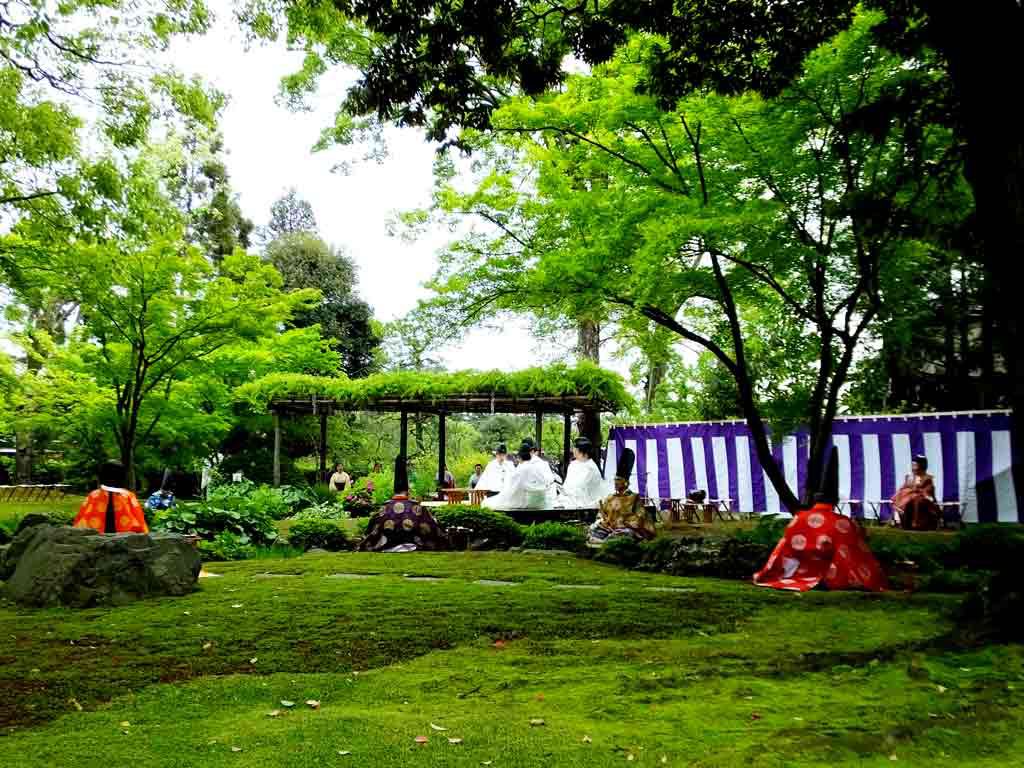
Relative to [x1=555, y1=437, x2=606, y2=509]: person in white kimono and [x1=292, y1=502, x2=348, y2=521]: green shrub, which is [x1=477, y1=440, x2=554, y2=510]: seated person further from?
[x1=292, y1=502, x2=348, y2=521]: green shrub

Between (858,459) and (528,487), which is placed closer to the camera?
(528,487)

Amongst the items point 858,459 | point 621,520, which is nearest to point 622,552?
point 621,520

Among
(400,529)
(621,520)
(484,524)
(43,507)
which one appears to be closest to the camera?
(621,520)

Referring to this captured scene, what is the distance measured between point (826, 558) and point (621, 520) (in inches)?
132

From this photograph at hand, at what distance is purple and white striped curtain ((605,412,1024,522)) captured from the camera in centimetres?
1274

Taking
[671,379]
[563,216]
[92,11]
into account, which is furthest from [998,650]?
[671,379]

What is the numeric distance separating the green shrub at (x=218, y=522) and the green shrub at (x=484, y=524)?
8.61ft

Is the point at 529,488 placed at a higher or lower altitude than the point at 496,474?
lower

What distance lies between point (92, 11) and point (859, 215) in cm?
945

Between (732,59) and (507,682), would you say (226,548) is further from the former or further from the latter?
(732,59)

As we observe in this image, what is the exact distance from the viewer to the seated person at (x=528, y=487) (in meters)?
14.0

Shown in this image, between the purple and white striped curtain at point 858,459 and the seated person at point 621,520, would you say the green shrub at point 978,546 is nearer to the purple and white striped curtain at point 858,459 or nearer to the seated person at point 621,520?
the purple and white striped curtain at point 858,459

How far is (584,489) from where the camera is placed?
14.4m

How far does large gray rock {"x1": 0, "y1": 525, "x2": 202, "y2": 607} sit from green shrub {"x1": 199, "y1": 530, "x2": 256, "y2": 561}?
3.57 meters
